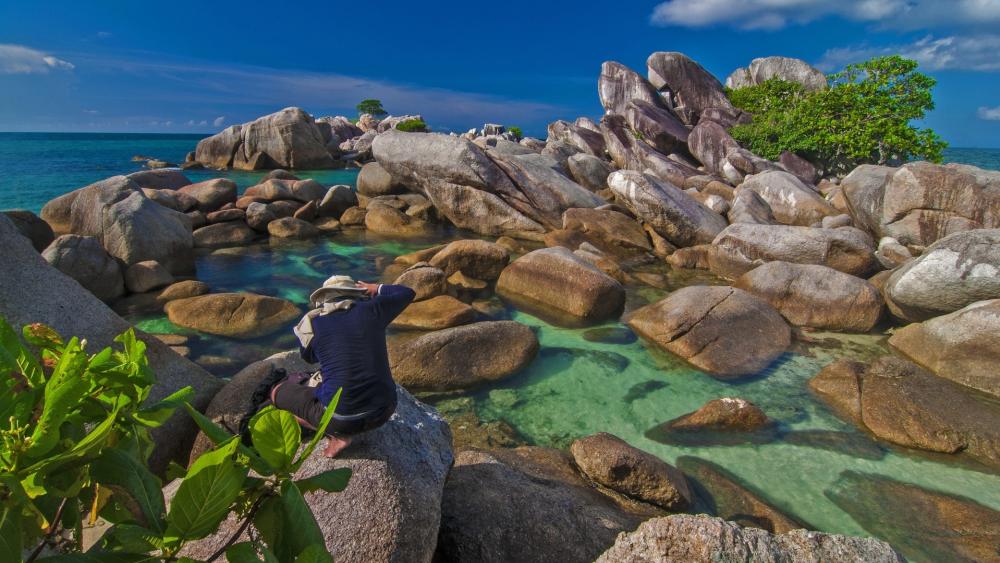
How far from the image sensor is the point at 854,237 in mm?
12211

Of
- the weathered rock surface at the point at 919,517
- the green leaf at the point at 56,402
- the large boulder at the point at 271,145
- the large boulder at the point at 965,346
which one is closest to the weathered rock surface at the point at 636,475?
the weathered rock surface at the point at 919,517

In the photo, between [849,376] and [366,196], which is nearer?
[849,376]

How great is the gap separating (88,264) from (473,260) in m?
7.55

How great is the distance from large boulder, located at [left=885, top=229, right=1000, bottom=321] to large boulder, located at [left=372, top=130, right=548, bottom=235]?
9727mm

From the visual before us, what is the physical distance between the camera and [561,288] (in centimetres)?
1007

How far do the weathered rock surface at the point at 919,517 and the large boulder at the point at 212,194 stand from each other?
17.7 metres

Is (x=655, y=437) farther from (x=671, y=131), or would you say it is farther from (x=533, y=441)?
(x=671, y=131)

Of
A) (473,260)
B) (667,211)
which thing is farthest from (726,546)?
(667,211)

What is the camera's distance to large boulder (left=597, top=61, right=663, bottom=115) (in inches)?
1528

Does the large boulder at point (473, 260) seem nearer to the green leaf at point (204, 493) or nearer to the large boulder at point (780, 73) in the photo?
the green leaf at point (204, 493)

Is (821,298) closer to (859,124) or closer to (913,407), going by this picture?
(913,407)

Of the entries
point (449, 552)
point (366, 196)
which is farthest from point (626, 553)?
point (366, 196)

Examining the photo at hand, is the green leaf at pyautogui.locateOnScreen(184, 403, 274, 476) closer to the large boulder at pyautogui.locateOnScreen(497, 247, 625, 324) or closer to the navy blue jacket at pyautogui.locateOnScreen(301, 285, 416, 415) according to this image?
the navy blue jacket at pyautogui.locateOnScreen(301, 285, 416, 415)

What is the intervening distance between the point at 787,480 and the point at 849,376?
272 centimetres
